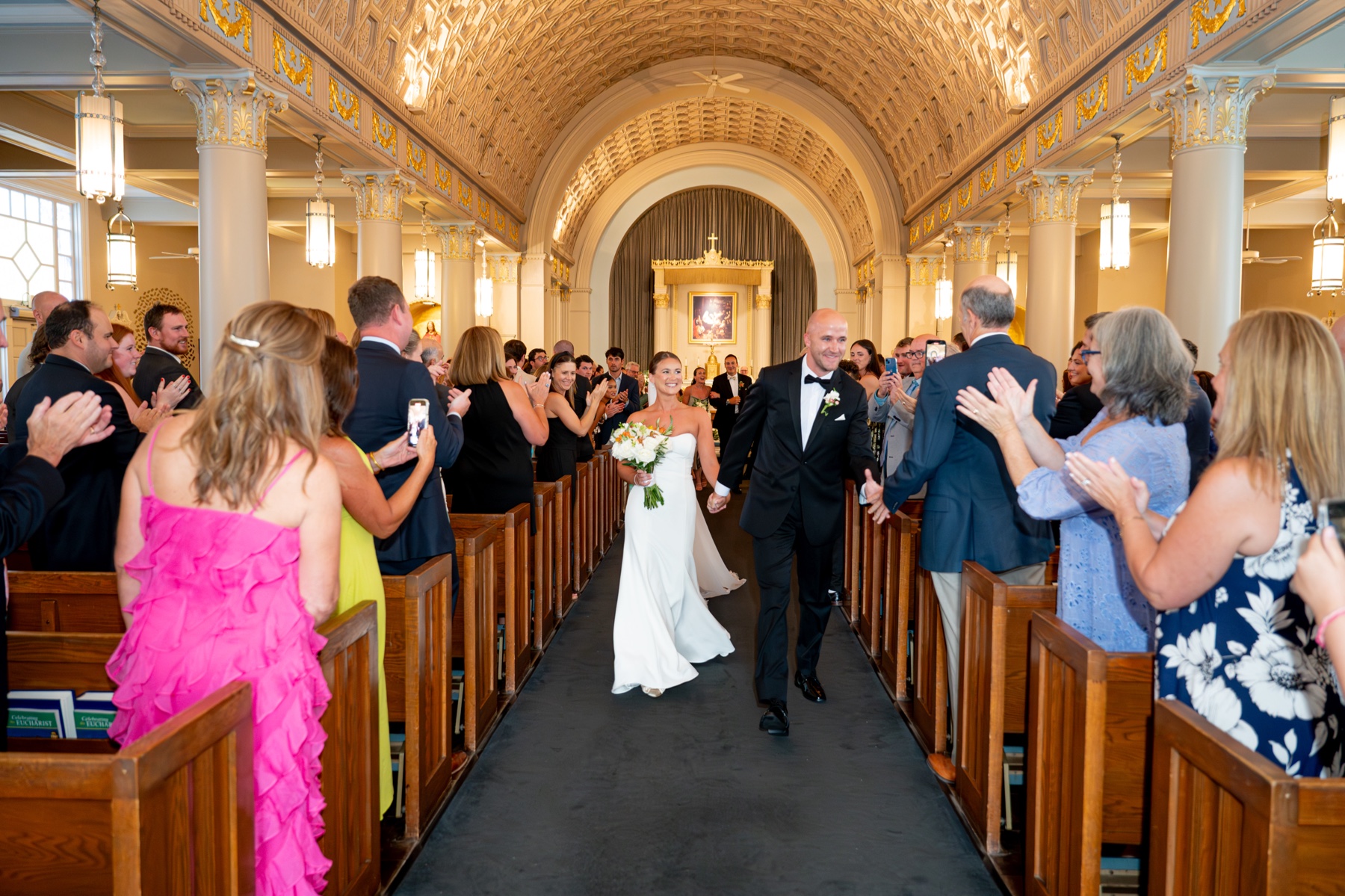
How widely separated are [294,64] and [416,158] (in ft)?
13.6

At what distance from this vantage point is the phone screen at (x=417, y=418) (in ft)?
10.9

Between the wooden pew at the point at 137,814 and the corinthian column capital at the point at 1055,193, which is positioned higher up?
the corinthian column capital at the point at 1055,193

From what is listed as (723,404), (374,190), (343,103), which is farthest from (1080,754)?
(723,404)

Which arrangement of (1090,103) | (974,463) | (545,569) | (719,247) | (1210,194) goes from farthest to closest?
1. (719,247)
2. (1090,103)
3. (1210,194)
4. (545,569)
5. (974,463)

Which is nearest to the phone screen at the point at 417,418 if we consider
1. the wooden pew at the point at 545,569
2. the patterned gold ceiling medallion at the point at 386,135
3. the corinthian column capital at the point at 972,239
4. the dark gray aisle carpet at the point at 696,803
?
the dark gray aisle carpet at the point at 696,803

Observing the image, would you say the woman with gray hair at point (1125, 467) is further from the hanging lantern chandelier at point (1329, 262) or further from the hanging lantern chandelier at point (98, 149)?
the hanging lantern chandelier at point (1329, 262)

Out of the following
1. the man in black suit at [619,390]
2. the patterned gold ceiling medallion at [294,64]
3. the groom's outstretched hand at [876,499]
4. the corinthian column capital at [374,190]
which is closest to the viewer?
the groom's outstretched hand at [876,499]

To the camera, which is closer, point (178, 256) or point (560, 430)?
point (560, 430)

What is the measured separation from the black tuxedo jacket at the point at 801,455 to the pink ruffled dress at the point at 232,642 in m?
2.87

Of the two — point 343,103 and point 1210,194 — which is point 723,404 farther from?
point 1210,194

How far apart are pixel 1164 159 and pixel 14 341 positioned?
57.2ft

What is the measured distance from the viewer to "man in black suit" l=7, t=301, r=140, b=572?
4.02 m

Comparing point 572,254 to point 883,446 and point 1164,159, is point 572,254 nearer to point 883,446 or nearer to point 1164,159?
point 1164,159

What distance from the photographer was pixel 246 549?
7.52 ft
